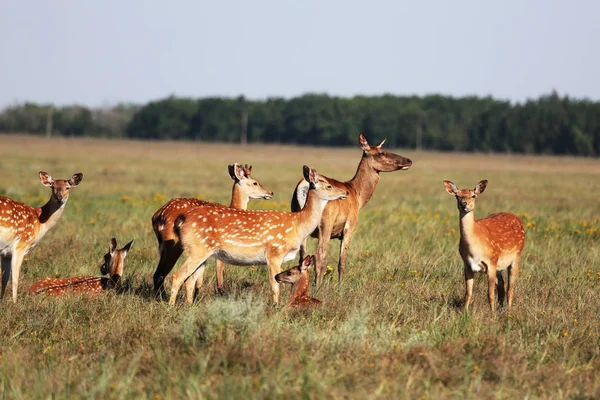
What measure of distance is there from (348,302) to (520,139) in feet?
251

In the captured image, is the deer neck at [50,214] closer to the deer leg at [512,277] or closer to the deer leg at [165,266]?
the deer leg at [165,266]

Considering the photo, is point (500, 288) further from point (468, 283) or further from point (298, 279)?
point (298, 279)

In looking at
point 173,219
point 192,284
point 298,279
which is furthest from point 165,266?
point 298,279

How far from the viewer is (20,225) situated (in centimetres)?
969

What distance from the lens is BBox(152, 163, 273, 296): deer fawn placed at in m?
9.42

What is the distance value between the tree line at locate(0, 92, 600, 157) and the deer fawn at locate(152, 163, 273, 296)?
7154 cm

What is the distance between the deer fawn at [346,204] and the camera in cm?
1122

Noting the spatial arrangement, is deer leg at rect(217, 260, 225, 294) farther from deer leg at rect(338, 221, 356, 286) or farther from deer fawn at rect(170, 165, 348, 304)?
deer leg at rect(338, 221, 356, 286)

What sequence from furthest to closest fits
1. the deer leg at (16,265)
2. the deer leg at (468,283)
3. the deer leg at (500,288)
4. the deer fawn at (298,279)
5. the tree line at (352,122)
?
the tree line at (352,122) → the deer leg at (500,288) → the deer leg at (16,265) → the deer fawn at (298,279) → the deer leg at (468,283)

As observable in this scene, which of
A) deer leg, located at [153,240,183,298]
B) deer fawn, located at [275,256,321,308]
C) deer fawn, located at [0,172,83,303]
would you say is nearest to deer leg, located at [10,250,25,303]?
deer fawn, located at [0,172,83,303]

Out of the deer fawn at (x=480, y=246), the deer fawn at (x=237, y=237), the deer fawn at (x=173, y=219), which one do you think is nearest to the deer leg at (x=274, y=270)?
the deer fawn at (x=237, y=237)

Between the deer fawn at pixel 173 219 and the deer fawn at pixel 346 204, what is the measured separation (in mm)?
713

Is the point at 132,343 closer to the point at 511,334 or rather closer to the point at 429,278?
the point at 511,334

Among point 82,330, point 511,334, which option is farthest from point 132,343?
point 511,334
